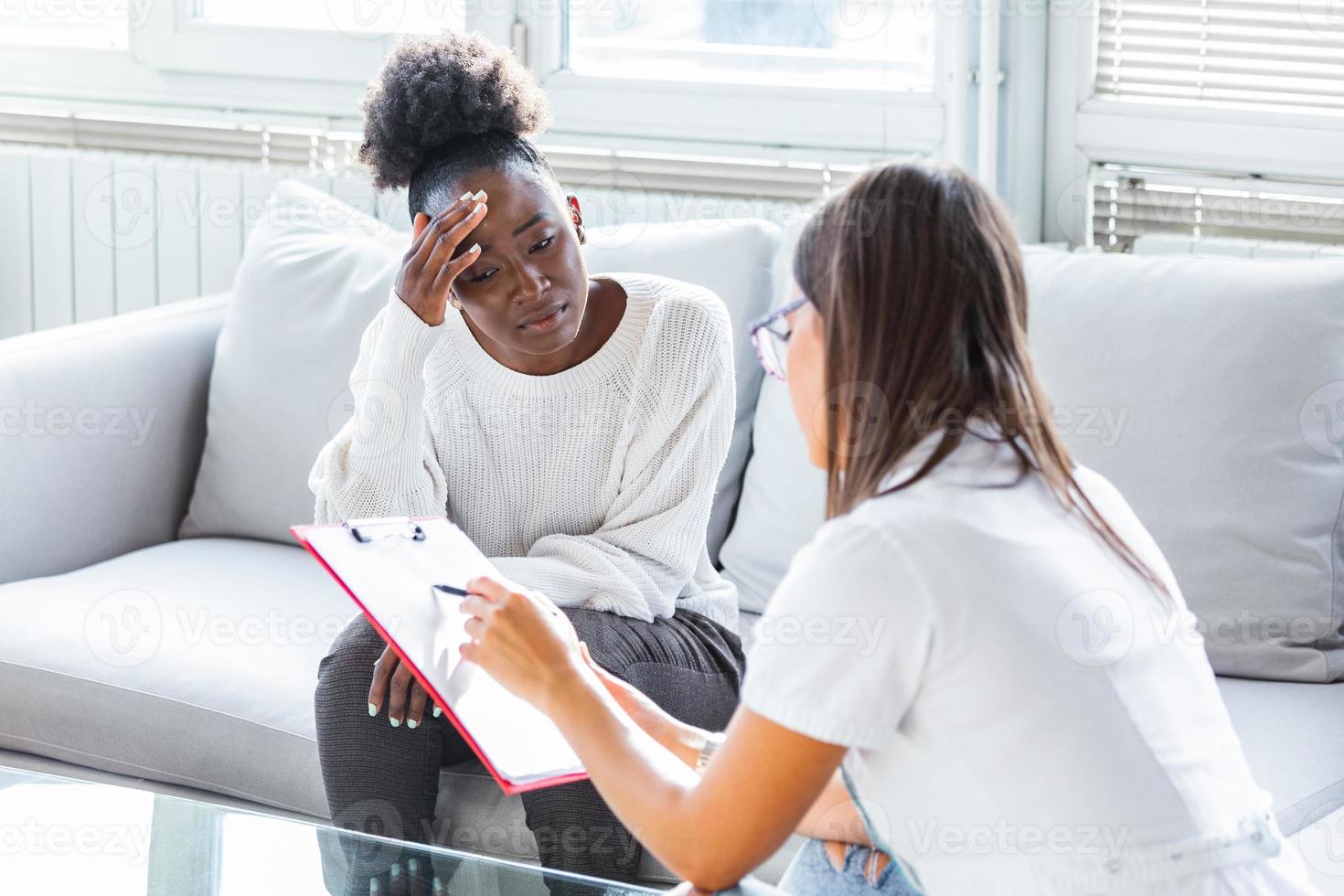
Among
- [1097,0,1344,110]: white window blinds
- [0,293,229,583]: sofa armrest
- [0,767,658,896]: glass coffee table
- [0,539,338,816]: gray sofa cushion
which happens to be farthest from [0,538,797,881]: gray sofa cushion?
[1097,0,1344,110]: white window blinds

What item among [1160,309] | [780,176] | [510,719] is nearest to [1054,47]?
[780,176]

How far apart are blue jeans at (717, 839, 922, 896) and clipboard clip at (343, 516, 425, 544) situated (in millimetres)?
402

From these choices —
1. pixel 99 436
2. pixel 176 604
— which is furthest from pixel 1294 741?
pixel 99 436

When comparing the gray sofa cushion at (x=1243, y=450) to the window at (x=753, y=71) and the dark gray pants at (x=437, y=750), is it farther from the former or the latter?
the window at (x=753, y=71)

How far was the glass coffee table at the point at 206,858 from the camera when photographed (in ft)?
3.75

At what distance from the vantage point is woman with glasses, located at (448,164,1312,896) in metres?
0.81

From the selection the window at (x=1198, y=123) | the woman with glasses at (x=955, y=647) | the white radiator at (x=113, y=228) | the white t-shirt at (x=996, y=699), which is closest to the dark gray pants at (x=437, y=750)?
the woman with glasses at (x=955, y=647)

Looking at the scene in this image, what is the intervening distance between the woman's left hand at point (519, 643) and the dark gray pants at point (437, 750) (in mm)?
346

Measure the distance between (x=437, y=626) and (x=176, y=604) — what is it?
810 millimetres

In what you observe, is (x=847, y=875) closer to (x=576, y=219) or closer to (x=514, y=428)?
(x=514, y=428)

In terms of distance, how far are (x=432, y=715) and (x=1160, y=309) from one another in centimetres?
90

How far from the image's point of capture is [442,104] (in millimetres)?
1536

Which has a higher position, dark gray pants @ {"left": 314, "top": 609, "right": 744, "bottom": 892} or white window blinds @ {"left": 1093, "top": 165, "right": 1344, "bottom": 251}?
white window blinds @ {"left": 1093, "top": 165, "right": 1344, "bottom": 251}

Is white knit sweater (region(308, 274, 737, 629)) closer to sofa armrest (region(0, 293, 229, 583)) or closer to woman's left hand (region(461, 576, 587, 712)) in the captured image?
woman's left hand (region(461, 576, 587, 712))
